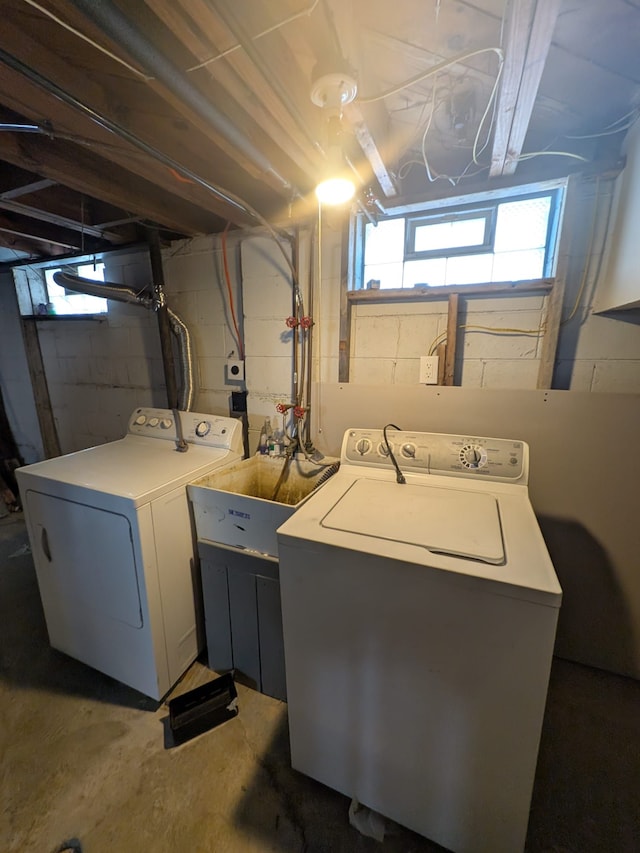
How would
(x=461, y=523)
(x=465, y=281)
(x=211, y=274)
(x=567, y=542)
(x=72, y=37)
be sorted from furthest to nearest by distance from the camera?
(x=211, y=274) → (x=465, y=281) → (x=567, y=542) → (x=461, y=523) → (x=72, y=37)

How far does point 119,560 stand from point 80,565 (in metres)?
0.26

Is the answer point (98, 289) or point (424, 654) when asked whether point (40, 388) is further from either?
point (424, 654)

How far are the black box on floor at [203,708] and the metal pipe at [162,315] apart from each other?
4.57ft

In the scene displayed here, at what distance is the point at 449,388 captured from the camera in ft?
5.24

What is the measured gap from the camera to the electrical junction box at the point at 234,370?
6.82 ft

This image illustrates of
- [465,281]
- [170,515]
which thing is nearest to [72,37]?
[170,515]

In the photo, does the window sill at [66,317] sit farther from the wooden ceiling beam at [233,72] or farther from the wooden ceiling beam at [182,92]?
the wooden ceiling beam at [233,72]

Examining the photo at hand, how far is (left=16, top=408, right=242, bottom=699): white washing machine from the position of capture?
1.30 metres

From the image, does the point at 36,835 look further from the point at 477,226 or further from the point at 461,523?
the point at 477,226

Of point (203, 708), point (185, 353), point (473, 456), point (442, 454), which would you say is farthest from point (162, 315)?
point (203, 708)

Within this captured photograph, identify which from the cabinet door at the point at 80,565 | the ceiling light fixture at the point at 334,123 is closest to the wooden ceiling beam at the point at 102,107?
the ceiling light fixture at the point at 334,123

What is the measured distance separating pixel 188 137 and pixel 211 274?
34.3 inches

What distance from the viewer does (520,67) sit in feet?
2.98

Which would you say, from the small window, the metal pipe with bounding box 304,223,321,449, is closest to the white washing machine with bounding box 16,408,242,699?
the metal pipe with bounding box 304,223,321,449
